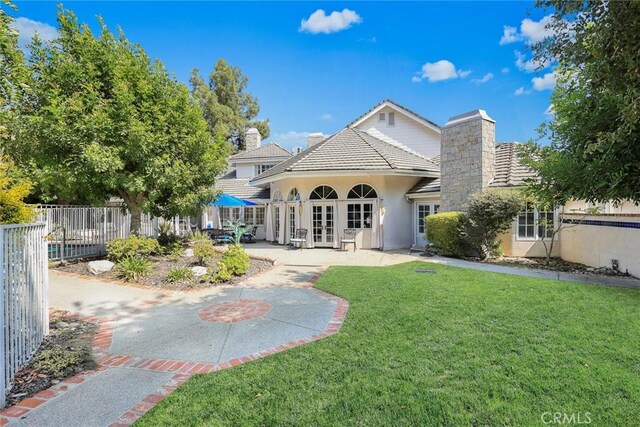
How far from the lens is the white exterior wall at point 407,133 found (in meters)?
22.7

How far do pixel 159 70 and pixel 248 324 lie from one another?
10.9 m

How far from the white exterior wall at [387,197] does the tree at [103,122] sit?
6725 mm

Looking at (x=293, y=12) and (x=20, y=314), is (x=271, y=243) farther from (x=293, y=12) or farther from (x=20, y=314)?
(x=20, y=314)

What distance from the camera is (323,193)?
17.9m

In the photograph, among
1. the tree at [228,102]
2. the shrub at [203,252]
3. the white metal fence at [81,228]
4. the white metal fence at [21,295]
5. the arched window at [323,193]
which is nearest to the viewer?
the white metal fence at [21,295]

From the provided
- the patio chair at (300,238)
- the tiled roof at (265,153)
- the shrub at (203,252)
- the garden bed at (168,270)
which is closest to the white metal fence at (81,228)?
the garden bed at (168,270)

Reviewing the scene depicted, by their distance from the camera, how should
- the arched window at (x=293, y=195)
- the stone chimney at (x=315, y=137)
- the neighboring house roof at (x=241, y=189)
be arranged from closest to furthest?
the arched window at (x=293, y=195) < the neighboring house roof at (x=241, y=189) < the stone chimney at (x=315, y=137)

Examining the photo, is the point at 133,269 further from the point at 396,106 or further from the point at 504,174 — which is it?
the point at 396,106

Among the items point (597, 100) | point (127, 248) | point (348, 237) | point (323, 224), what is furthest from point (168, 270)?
point (597, 100)

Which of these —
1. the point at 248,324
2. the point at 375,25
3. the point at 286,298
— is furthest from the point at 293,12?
the point at 248,324

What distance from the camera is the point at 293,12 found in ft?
45.5

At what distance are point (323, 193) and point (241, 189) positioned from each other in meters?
9.86

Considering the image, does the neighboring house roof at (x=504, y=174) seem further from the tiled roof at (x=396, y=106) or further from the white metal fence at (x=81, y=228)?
the white metal fence at (x=81, y=228)

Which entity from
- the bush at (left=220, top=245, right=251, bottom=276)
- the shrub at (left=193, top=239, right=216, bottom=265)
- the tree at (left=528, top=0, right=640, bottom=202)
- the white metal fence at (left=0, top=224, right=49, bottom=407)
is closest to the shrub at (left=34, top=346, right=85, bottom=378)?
the white metal fence at (left=0, top=224, right=49, bottom=407)
